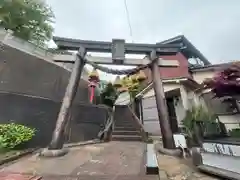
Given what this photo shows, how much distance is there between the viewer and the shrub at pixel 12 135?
421 centimetres

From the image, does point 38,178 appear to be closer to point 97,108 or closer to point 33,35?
point 97,108

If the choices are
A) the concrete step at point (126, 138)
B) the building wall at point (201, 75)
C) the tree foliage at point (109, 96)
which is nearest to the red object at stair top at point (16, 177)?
the concrete step at point (126, 138)

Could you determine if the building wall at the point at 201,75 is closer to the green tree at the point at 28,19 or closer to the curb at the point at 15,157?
the curb at the point at 15,157

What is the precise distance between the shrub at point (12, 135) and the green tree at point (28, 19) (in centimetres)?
618

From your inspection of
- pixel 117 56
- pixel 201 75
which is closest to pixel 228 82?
pixel 117 56

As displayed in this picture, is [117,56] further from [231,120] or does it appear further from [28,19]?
[28,19]

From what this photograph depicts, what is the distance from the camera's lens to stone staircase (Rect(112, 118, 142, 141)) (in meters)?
8.33

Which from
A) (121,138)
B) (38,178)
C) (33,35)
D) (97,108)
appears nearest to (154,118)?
(121,138)

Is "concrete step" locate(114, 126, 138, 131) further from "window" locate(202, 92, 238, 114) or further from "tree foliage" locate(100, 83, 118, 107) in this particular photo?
"tree foliage" locate(100, 83, 118, 107)

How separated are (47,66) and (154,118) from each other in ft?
22.5

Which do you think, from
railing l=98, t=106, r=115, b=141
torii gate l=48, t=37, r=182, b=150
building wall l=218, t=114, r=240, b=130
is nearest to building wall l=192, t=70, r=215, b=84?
building wall l=218, t=114, r=240, b=130

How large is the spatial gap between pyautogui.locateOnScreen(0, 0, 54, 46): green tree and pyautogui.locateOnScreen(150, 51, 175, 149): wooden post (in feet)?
24.6

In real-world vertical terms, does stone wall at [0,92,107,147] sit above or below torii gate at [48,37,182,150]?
below

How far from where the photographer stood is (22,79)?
6.03 m
